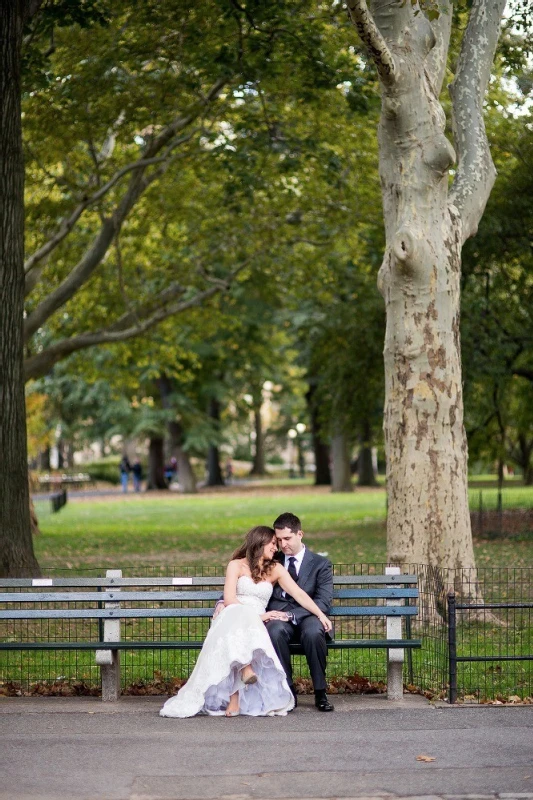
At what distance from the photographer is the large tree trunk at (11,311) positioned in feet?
47.5

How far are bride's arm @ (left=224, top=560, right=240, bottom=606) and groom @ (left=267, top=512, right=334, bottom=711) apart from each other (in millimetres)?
324

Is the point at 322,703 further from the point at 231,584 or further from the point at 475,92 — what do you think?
the point at 475,92

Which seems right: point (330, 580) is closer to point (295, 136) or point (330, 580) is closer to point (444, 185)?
point (444, 185)

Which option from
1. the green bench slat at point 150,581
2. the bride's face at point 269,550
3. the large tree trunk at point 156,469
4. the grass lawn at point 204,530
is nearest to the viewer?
the bride's face at point 269,550

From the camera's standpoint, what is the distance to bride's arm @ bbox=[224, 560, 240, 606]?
909 cm

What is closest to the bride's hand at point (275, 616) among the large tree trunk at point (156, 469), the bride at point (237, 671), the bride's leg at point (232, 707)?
the bride at point (237, 671)

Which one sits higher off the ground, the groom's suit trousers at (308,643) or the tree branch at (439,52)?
the tree branch at (439,52)

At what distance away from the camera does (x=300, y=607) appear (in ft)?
30.4

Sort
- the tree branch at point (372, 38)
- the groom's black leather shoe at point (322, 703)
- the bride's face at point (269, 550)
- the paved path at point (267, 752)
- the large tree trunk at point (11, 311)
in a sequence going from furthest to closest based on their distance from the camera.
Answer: the large tree trunk at point (11, 311) < the tree branch at point (372, 38) < the bride's face at point (269, 550) < the groom's black leather shoe at point (322, 703) < the paved path at point (267, 752)

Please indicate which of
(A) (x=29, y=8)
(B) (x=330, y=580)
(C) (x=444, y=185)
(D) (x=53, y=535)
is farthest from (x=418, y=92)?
(D) (x=53, y=535)

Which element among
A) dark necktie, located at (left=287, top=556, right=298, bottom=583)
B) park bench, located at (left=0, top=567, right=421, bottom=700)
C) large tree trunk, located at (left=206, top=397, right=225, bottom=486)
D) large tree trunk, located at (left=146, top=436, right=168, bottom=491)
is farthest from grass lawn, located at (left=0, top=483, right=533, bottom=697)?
large tree trunk, located at (left=146, top=436, right=168, bottom=491)

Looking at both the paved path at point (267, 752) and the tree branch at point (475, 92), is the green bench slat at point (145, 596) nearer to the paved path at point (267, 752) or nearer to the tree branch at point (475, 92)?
the paved path at point (267, 752)

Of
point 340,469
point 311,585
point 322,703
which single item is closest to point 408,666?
point 311,585

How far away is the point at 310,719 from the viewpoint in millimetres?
8586
